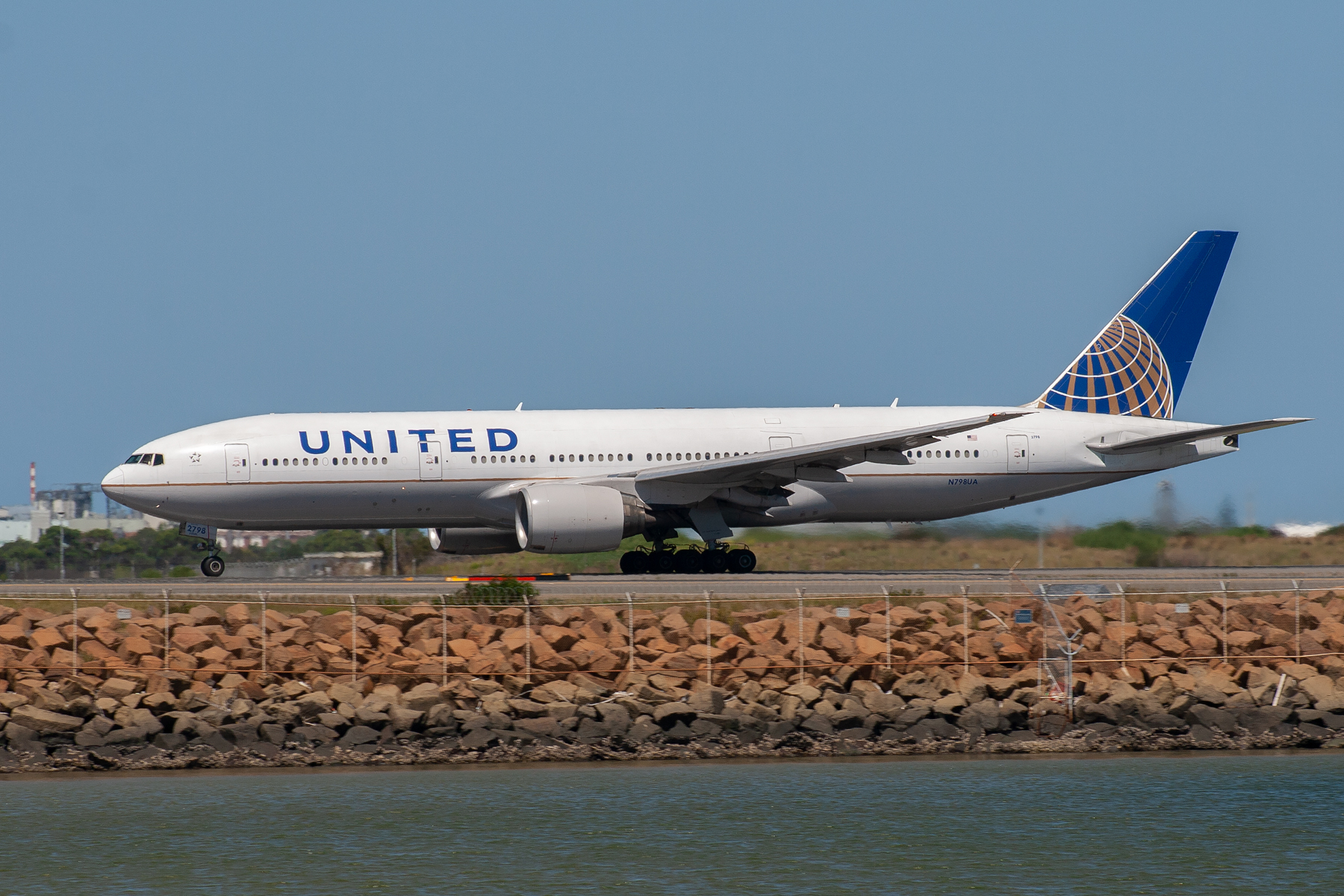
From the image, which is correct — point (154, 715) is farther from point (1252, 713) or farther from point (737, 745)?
point (1252, 713)

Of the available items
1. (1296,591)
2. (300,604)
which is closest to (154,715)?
(300,604)

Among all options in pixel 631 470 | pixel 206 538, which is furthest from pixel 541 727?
pixel 206 538

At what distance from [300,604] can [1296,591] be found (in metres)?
14.7

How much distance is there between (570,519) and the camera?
92.0 ft

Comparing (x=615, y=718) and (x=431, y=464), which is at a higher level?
(x=431, y=464)

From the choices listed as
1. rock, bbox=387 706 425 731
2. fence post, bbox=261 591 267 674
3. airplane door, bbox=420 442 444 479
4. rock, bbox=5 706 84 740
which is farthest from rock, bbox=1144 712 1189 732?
airplane door, bbox=420 442 444 479

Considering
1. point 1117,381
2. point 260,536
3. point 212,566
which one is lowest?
point 212,566

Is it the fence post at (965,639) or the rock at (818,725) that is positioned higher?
the fence post at (965,639)

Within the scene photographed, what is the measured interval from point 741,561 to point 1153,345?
38.1 ft

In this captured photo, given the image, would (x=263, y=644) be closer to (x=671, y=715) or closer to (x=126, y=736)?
(x=126, y=736)

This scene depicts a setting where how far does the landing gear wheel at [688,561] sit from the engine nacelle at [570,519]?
226cm

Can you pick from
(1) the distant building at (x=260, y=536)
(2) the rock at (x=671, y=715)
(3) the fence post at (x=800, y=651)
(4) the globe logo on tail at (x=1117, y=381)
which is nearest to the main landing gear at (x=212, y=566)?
(1) the distant building at (x=260, y=536)

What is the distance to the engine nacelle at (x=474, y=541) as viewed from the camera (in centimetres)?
3170

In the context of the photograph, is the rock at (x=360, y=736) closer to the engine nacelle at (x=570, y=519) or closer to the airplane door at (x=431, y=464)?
the engine nacelle at (x=570, y=519)
